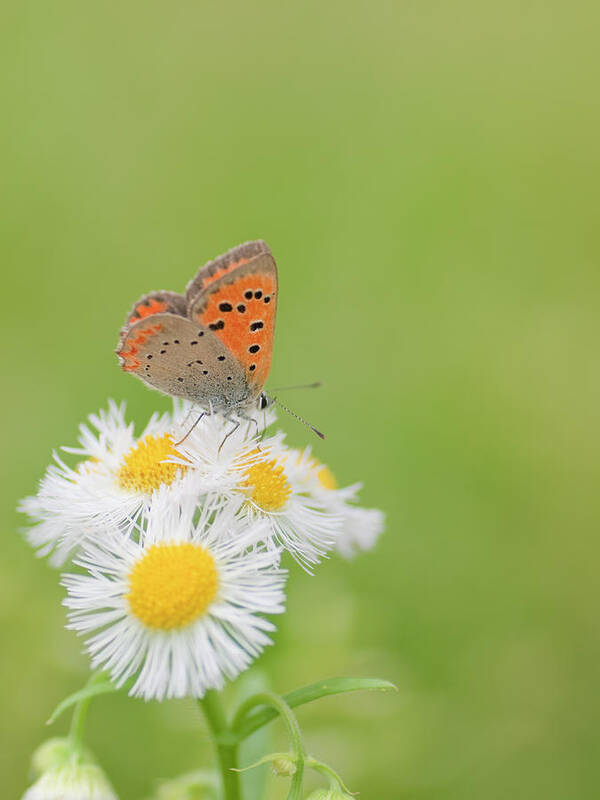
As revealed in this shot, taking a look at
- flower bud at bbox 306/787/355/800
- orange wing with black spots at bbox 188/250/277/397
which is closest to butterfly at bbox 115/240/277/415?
orange wing with black spots at bbox 188/250/277/397

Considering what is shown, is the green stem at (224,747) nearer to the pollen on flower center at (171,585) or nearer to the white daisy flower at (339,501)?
the pollen on flower center at (171,585)

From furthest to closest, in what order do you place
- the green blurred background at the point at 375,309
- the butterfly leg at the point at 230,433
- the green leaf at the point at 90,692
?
the green blurred background at the point at 375,309 < the butterfly leg at the point at 230,433 < the green leaf at the point at 90,692

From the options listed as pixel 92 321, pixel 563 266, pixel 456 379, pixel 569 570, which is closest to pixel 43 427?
pixel 92 321

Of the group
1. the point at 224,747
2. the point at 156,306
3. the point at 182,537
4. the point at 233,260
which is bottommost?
the point at 224,747

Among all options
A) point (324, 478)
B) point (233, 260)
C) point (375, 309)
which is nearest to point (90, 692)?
point (324, 478)

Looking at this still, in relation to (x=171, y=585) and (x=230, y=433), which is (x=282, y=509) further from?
(x=171, y=585)

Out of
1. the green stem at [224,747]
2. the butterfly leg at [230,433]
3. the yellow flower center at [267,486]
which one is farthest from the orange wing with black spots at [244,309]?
the green stem at [224,747]
